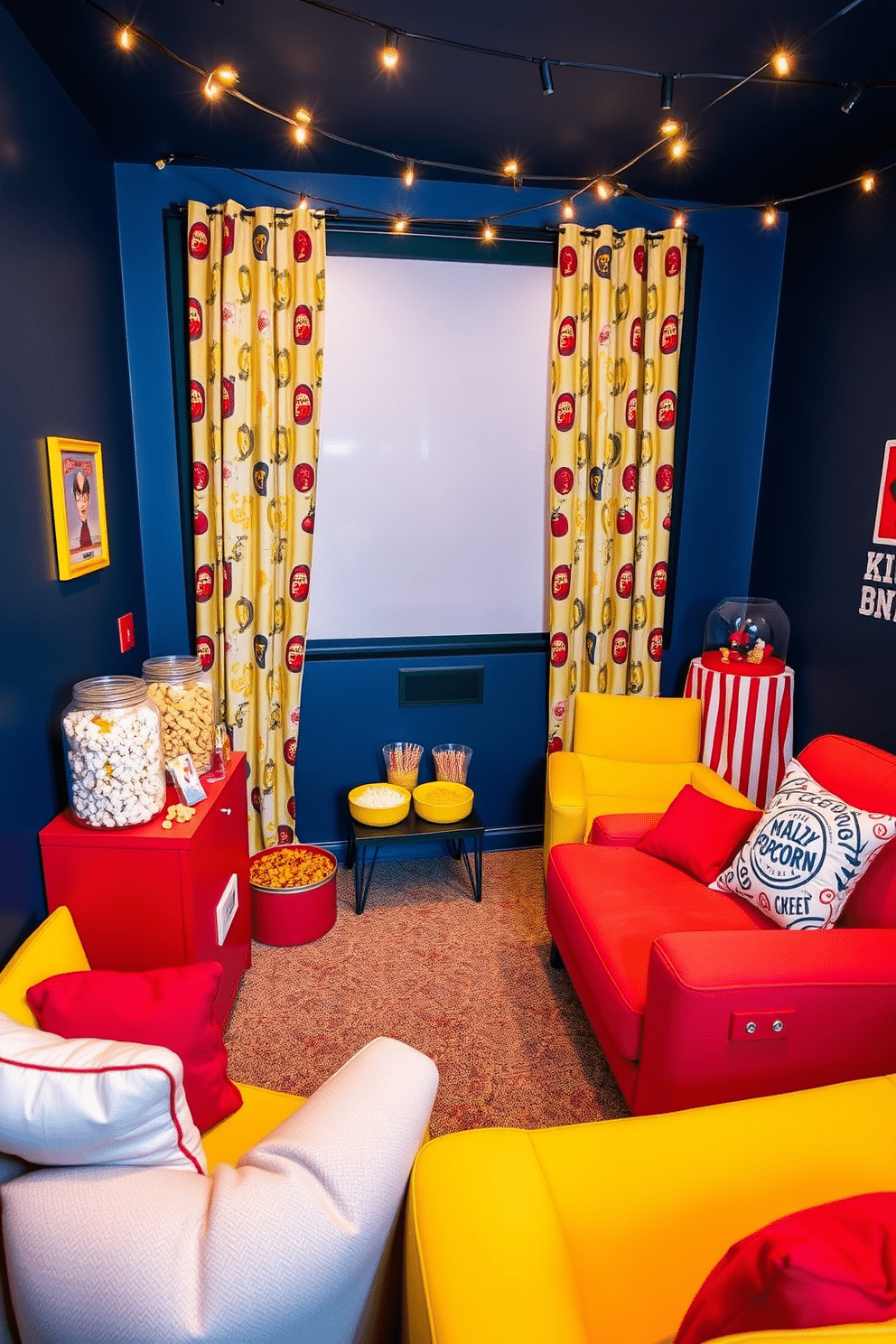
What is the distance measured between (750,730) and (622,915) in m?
1.32

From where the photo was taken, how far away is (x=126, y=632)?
294 centimetres

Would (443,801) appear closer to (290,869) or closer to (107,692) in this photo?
(290,869)

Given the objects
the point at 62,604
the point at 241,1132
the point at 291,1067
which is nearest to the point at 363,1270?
the point at 241,1132

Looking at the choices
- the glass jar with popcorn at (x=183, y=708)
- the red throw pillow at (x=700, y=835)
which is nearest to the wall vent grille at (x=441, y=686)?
the glass jar with popcorn at (x=183, y=708)

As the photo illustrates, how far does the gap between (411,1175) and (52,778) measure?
1.49 metres

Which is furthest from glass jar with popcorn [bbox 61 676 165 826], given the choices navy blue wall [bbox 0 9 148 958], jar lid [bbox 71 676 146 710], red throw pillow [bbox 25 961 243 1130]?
red throw pillow [bbox 25 961 243 1130]

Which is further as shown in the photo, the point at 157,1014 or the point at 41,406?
the point at 41,406

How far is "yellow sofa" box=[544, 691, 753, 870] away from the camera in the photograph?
2.95 metres

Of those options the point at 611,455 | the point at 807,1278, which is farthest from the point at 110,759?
the point at 611,455

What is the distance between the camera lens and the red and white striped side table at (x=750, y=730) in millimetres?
3191

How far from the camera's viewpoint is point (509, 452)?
3.43 metres

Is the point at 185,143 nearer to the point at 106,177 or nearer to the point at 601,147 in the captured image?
the point at 106,177

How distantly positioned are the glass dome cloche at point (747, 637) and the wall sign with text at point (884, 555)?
48cm

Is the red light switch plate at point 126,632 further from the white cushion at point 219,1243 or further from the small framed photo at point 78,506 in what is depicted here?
the white cushion at point 219,1243
